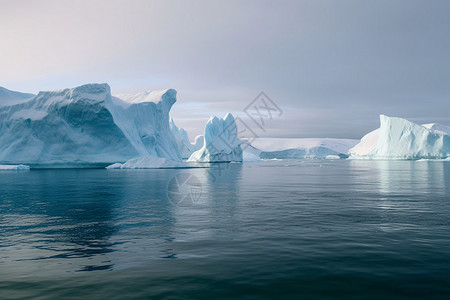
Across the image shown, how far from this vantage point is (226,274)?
20.6 feet

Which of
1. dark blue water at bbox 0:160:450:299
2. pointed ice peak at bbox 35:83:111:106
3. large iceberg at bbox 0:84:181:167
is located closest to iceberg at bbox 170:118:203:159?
pointed ice peak at bbox 35:83:111:106

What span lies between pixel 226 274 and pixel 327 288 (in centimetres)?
166

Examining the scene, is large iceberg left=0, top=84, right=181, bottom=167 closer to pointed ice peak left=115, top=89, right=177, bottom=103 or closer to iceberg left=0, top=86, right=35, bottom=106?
iceberg left=0, top=86, right=35, bottom=106

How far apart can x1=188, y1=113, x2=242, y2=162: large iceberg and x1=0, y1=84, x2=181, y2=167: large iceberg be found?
1153 inches

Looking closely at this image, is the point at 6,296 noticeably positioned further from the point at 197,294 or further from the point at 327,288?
the point at 327,288

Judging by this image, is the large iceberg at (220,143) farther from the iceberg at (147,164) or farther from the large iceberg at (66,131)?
the iceberg at (147,164)

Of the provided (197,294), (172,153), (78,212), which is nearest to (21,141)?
(172,153)

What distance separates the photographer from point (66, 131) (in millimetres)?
52031

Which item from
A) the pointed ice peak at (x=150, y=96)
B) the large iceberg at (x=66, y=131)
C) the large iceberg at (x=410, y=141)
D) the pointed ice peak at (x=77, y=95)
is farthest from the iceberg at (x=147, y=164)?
the large iceberg at (x=410, y=141)

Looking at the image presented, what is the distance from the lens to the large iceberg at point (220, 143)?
271ft

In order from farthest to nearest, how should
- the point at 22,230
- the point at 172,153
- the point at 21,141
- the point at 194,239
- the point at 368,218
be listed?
the point at 172,153 → the point at 21,141 → the point at 368,218 → the point at 22,230 → the point at 194,239

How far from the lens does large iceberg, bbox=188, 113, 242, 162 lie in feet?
271

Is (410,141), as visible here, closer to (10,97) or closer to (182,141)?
(182,141)

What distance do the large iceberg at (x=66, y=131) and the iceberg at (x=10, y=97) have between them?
9.03 ft
